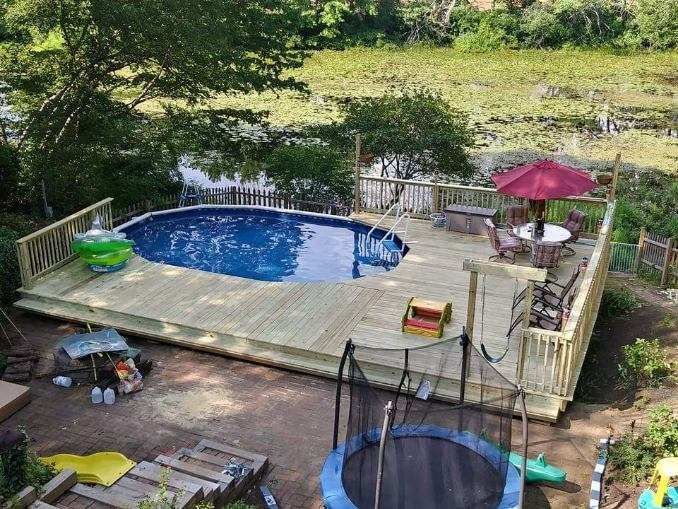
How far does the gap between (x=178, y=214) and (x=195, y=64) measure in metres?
3.71

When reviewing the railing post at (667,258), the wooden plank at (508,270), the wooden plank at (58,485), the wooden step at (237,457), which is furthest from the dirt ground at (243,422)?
the railing post at (667,258)

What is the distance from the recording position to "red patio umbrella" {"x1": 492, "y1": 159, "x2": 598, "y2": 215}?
404 inches

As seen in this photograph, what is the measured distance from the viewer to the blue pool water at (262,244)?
12.7 meters

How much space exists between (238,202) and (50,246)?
5268 mm

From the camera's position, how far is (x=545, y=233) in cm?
1120

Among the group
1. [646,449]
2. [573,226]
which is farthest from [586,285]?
[573,226]

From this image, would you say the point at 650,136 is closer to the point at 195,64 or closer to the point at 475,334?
the point at 195,64

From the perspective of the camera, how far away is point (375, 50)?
4094 centimetres

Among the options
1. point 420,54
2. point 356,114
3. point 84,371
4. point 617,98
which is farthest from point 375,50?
point 84,371

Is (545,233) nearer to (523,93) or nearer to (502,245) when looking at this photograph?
(502,245)

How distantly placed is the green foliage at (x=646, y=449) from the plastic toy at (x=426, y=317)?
107 inches

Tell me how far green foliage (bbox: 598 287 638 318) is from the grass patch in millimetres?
9668

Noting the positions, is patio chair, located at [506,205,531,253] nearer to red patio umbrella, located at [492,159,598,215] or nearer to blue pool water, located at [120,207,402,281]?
red patio umbrella, located at [492,159,598,215]

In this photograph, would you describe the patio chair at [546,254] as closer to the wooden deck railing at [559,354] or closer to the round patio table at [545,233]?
the round patio table at [545,233]
